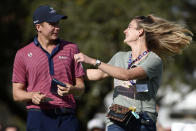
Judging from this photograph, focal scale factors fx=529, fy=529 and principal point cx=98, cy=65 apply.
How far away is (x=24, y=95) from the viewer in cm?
571

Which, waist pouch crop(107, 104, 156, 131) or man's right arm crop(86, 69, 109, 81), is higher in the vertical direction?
man's right arm crop(86, 69, 109, 81)

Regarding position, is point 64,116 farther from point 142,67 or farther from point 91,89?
point 91,89

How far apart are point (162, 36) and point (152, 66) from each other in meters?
0.61

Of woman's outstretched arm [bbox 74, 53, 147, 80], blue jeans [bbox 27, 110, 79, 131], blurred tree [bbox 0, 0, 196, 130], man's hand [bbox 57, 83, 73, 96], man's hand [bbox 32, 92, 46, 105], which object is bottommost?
blue jeans [bbox 27, 110, 79, 131]

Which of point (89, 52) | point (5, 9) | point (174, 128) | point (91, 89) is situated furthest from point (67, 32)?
point (174, 128)

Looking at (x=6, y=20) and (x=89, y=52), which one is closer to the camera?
(x=89, y=52)

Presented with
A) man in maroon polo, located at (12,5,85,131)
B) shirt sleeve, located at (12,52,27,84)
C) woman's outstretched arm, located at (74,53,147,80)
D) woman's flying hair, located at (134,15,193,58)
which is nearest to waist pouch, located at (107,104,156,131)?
woman's outstretched arm, located at (74,53,147,80)

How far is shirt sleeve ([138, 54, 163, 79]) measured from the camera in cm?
551

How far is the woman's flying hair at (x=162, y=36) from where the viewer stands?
19.4 feet

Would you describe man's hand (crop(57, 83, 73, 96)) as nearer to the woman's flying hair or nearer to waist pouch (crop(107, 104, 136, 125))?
waist pouch (crop(107, 104, 136, 125))

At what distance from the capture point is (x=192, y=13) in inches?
603

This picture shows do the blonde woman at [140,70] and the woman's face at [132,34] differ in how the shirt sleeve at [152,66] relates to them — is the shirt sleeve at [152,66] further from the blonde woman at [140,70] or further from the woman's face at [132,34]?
the woman's face at [132,34]

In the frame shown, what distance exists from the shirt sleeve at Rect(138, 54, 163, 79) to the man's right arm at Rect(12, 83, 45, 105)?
1.11m

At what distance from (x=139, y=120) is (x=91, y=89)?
9.39 metres
